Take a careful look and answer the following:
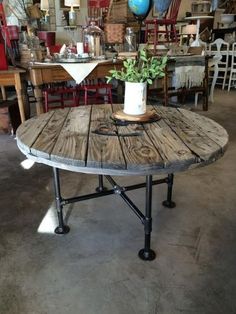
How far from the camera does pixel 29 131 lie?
53.9 inches

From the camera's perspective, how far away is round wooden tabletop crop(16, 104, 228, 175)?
40.3 inches

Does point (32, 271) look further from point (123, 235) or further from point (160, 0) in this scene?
point (160, 0)

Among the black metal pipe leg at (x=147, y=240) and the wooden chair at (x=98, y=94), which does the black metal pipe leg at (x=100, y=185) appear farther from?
the wooden chair at (x=98, y=94)

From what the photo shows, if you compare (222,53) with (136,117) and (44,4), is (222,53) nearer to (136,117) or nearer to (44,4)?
(44,4)

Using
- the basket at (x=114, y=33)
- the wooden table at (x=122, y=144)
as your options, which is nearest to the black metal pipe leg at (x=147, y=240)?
the wooden table at (x=122, y=144)

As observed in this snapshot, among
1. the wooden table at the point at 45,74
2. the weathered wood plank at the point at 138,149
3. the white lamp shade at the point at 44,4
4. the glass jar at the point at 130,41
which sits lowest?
the weathered wood plank at the point at 138,149

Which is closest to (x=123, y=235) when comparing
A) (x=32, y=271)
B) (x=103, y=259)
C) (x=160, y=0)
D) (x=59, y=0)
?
(x=103, y=259)

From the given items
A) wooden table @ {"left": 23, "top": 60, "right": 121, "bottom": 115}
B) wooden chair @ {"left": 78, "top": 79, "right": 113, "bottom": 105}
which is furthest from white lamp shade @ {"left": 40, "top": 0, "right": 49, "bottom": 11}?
wooden table @ {"left": 23, "top": 60, "right": 121, "bottom": 115}

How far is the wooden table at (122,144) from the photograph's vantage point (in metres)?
1.02

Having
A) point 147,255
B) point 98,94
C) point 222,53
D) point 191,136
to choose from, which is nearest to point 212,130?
point 191,136

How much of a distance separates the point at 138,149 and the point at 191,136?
0.96 ft

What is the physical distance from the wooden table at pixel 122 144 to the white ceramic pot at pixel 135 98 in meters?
0.10

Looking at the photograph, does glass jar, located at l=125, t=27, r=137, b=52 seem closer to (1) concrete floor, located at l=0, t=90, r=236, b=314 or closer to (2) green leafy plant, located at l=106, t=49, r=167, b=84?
(1) concrete floor, located at l=0, t=90, r=236, b=314

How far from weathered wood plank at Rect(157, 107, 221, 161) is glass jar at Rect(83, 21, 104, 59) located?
6.57ft
